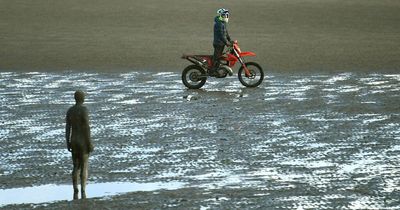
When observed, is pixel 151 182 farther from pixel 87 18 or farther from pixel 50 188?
pixel 87 18

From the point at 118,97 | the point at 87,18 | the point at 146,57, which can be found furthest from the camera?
the point at 87,18

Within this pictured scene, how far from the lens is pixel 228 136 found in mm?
15547

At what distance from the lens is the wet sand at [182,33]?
97.8 feet

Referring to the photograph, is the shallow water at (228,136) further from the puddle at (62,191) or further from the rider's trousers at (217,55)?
the rider's trousers at (217,55)

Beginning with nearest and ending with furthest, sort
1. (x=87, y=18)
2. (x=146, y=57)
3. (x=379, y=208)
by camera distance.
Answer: (x=379, y=208) → (x=146, y=57) → (x=87, y=18)

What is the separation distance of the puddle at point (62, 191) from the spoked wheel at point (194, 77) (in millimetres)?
11837

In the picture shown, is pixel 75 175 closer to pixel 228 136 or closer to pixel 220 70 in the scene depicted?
pixel 228 136

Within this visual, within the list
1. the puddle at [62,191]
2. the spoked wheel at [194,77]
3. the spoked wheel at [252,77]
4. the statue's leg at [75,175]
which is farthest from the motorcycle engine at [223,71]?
the statue's leg at [75,175]

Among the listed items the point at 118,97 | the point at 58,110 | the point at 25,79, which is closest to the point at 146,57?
the point at 25,79

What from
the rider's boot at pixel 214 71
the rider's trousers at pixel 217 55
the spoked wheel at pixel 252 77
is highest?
the rider's trousers at pixel 217 55

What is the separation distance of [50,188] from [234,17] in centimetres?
3205

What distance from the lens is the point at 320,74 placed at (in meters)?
26.4

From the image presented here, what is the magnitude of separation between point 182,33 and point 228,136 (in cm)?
2260

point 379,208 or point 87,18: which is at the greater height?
point 87,18
